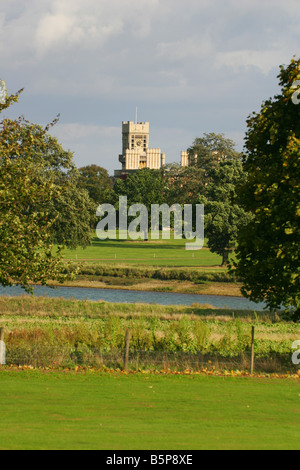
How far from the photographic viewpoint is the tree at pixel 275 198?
69.7ft

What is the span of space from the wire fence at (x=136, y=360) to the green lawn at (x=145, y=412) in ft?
6.51

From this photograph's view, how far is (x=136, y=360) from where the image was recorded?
22766 millimetres

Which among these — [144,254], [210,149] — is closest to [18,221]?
[144,254]

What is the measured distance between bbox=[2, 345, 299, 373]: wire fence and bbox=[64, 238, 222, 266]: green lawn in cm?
5440

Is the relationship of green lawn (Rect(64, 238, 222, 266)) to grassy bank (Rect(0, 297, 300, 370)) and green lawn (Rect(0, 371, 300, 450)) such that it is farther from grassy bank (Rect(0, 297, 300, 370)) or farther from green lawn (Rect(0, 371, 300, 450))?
green lawn (Rect(0, 371, 300, 450))

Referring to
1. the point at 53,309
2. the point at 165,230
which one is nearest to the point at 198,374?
the point at 53,309

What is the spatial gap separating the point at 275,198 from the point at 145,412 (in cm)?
1003

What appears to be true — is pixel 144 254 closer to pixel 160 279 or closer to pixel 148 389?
pixel 160 279

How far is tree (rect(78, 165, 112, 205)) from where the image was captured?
14512 cm

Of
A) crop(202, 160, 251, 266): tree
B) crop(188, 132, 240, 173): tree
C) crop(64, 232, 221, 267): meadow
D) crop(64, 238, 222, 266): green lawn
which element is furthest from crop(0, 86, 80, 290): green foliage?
crop(188, 132, 240, 173): tree

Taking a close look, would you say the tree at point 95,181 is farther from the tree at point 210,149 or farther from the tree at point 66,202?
the tree at point 66,202

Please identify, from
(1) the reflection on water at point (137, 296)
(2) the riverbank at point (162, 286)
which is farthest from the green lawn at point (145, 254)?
(1) the reflection on water at point (137, 296)

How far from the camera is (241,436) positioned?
1280 centimetres
